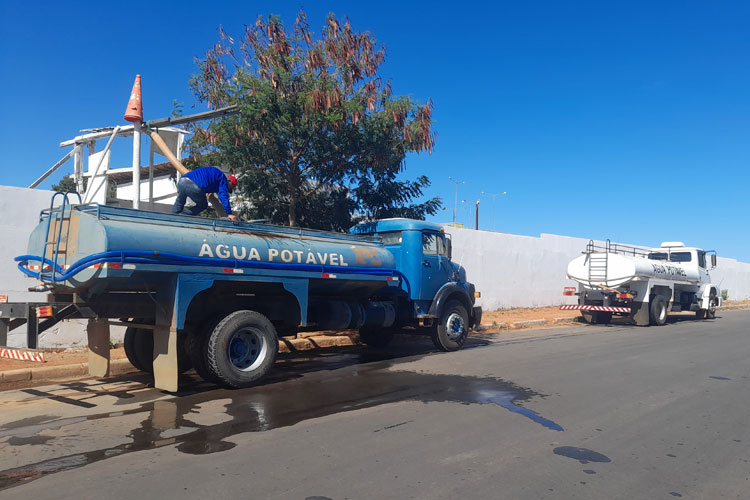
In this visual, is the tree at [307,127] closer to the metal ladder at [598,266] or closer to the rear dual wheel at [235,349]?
the rear dual wheel at [235,349]

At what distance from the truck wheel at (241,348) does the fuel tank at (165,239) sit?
33.2 inches

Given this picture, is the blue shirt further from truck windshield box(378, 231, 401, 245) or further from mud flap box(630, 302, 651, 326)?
mud flap box(630, 302, 651, 326)

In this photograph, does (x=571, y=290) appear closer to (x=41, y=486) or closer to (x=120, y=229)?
(x=120, y=229)

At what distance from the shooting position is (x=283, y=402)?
665cm

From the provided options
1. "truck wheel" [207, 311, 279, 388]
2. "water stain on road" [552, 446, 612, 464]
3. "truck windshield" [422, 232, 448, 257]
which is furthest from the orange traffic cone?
"water stain on road" [552, 446, 612, 464]

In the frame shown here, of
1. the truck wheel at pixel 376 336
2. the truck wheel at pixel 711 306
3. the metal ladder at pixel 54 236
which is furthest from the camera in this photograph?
the truck wheel at pixel 711 306

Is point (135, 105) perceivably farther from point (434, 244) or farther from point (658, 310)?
point (658, 310)

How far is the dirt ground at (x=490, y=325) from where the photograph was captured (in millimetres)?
8500

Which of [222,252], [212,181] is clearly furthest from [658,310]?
[222,252]

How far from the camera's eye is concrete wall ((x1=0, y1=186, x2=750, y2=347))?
30.2ft

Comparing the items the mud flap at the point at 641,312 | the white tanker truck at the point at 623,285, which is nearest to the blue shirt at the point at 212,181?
the white tanker truck at the point at 623,285

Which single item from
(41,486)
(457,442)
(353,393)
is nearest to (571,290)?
(353,393)

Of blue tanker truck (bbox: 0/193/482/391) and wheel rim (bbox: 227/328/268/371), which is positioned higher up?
blue tanker truck (bbox: 0/193/482/391)

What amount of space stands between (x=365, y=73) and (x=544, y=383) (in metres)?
6.78
